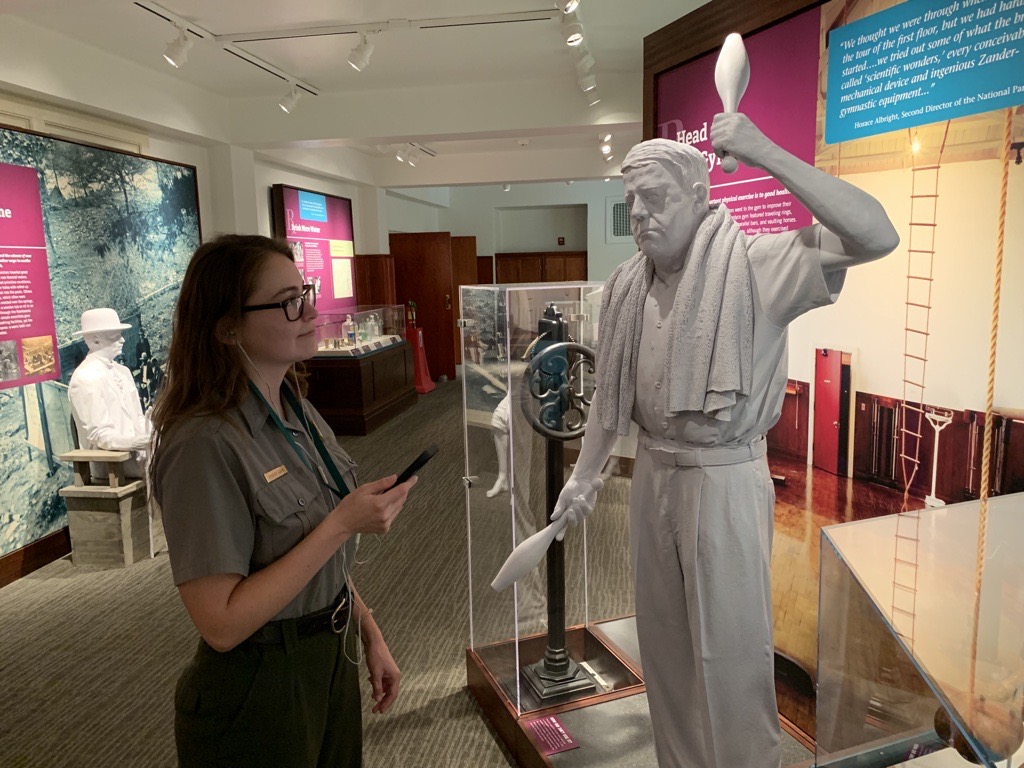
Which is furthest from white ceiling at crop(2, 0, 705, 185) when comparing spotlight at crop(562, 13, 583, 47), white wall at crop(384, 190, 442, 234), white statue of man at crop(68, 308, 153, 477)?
white wall at crop(384, 190, 442, 234)

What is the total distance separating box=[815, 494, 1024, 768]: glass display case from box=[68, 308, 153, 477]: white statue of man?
12.8 ft

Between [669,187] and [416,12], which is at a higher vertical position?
[416,12]

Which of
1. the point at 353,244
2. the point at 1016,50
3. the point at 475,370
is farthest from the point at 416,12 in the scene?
the point at 353,244

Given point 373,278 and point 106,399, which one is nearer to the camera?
point 106,399

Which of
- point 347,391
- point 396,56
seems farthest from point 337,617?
point 347,391

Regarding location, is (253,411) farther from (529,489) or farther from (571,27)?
(571,27)

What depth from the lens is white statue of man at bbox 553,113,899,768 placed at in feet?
4.72

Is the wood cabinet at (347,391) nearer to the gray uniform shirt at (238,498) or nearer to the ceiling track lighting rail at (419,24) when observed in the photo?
the ceiling track lighting rail at (419,24)

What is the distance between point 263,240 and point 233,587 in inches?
25.9

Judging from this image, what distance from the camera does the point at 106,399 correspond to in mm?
4336

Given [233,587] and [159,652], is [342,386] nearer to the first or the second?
[159,652]

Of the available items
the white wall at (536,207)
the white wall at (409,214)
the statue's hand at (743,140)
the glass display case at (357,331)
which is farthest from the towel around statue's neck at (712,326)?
the white wall at (536,207)

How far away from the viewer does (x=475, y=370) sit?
8.63 feet

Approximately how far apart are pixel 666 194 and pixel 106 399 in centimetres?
400
